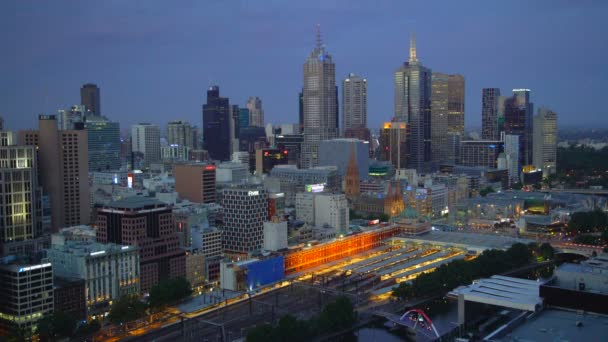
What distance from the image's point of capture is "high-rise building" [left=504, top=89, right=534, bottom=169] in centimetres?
14300

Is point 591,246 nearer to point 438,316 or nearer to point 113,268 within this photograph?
point 438,316

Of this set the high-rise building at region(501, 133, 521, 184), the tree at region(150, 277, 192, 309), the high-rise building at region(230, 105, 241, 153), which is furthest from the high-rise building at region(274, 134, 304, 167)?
the tree at region(150, 277, 192, 309)

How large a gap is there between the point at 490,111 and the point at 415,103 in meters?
25.6

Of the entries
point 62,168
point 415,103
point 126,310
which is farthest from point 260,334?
point 415,103

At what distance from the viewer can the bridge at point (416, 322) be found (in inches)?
1550

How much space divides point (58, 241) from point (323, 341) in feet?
86.9

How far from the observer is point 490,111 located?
6452 inches

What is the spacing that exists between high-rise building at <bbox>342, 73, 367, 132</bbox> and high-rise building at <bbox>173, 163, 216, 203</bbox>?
8548 centimetres

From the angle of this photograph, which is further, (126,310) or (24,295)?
(126,310)

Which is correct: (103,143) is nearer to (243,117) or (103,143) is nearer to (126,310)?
(243,117)

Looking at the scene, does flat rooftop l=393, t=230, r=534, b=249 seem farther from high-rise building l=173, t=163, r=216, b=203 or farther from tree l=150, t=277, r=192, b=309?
tree l=150, t=277, r=192, b=309

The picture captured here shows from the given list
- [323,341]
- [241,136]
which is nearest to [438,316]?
[323,341]

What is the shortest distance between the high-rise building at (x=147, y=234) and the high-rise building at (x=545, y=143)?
10271cm

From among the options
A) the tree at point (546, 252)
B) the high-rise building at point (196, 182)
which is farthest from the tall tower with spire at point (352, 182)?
the tree at point (546, 252)
